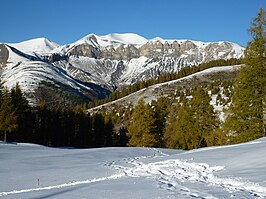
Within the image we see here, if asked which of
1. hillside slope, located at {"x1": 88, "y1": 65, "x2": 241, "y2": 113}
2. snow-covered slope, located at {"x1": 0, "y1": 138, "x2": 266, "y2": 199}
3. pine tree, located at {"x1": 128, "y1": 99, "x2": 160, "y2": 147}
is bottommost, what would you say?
snow-covered slope, located at {"x1": 0, "y1": 138, "x2": 266, "y2": 199}

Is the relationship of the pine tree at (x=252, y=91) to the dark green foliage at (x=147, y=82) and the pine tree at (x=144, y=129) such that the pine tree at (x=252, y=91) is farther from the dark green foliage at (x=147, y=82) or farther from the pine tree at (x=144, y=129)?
the dark green foliage at (x=147, y=82)

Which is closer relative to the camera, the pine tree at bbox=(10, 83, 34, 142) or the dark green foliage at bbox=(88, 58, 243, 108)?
the pine tree at bbox=(10, 83, 34, 142)

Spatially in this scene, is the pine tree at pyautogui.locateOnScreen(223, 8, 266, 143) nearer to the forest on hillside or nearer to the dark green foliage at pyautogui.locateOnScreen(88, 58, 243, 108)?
the forest on hillside

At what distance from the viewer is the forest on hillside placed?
64.4 feet

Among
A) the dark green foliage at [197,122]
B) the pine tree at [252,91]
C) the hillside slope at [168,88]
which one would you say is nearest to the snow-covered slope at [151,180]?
the pine tree at [252,91]

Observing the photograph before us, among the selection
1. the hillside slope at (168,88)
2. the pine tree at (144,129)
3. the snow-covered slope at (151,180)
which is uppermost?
the hillside slope at (168,88)

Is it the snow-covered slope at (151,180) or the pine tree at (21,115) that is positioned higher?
the pine tree at (21,115)

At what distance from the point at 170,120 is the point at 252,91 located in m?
32.0

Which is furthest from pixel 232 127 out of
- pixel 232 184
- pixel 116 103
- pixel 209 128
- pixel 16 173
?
pixel 116 103

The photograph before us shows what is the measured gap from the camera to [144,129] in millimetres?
42906

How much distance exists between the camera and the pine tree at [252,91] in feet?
63.6

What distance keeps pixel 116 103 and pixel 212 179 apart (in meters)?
118

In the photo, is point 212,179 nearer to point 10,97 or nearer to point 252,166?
point 252,166

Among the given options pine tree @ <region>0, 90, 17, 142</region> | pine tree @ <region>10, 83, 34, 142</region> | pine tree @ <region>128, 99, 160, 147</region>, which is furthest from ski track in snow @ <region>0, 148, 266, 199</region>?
pine tree @ <region>10, 83, 34, 142</region>
